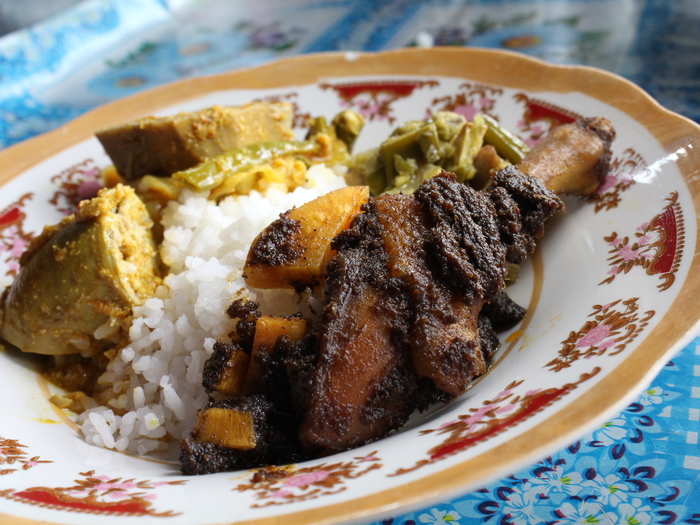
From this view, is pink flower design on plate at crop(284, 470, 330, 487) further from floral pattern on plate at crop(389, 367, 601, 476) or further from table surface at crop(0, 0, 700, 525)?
table surface at crop(0, 0, 700, 525)

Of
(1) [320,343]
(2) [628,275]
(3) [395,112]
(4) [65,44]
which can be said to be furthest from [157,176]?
(4) [65,44]

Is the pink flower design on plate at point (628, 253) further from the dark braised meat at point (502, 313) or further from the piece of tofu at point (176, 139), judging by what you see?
the piece of tofu at point (176, 139)

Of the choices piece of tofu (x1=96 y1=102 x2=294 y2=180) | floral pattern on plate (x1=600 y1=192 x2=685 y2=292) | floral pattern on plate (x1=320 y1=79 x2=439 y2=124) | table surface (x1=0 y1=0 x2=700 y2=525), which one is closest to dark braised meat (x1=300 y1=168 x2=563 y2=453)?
floral pattern on plate (x1=600 y1=192 x2=685 y2=292)

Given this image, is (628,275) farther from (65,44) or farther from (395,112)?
(65,44)

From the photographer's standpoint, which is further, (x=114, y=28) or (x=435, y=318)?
(x=114, y=28)

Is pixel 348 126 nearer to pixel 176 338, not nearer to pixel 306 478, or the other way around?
pixel 176 338

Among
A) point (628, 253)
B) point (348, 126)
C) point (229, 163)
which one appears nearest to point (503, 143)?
point (348, 126)
